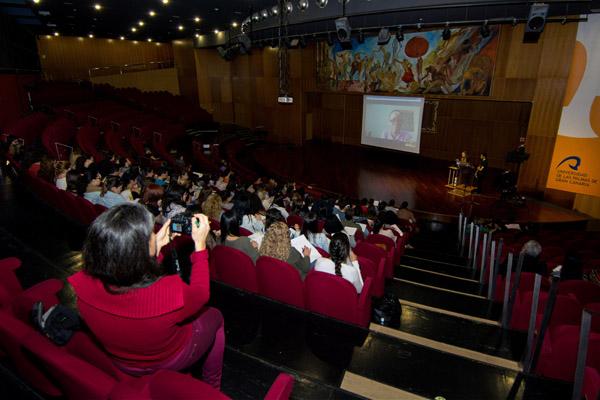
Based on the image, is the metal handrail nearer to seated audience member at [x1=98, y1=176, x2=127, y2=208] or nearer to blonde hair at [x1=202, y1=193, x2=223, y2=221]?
seated audience member at [x1=98, y1=176, x2=127, y2=208]

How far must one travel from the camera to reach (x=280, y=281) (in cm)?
288

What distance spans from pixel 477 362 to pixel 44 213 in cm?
470

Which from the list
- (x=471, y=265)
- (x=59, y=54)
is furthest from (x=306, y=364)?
(x=59, y=54)

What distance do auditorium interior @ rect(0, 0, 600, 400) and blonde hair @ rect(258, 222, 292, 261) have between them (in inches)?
0.7

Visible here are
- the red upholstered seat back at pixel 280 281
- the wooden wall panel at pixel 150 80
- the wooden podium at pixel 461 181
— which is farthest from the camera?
the wooden wall panel at pixel 150 80

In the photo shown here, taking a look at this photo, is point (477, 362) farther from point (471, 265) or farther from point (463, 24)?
point (463, 24)

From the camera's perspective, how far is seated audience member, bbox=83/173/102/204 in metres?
4.40

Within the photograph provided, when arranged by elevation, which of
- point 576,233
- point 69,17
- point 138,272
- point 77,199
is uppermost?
point 69,17

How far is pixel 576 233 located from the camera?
690cm

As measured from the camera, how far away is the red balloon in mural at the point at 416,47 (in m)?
10.9

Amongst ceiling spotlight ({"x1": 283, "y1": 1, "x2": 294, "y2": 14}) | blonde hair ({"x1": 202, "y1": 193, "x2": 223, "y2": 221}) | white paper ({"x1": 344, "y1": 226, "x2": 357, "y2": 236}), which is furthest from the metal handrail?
white paper ({"x1": 344, "y1": 226, "x2": 357, "y2": 236})

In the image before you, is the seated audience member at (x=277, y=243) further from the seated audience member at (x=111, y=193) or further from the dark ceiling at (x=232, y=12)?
the dark ceiling at (x=232, y=12)

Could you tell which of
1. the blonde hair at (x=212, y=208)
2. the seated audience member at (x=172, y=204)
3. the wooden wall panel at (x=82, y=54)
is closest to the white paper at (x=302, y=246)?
the blonde hair at (x=212, y=208)

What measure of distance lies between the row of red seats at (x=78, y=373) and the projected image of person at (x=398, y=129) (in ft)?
40.5
